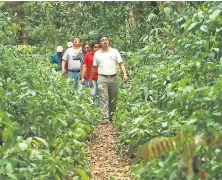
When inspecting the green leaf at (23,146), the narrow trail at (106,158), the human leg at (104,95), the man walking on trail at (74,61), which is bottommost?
the narrow trail at (106,158)

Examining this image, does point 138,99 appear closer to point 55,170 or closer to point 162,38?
point 162,38

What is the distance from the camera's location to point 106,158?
5.65m

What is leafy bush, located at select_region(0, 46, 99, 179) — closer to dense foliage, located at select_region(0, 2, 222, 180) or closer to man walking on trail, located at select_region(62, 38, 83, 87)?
dense foliage, located at select_region(0, 2, 222, 180)

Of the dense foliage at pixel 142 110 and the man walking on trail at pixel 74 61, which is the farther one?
the man walking on trail at pixel 74 61

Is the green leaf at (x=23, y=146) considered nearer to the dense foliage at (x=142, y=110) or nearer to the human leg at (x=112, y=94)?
the dense foliage at (x=142, y=110)

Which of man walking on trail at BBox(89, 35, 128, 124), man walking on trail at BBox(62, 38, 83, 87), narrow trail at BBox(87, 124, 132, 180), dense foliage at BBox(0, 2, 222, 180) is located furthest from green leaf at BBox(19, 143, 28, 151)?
man walking on trail at BBox(62, 38, 83, 87)

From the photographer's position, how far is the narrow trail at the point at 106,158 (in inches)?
191

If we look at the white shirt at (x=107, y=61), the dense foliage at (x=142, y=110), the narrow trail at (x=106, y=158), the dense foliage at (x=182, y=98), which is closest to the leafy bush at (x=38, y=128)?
the dense foliage at (x=142, y=110)

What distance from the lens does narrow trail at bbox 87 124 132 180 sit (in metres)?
4.85

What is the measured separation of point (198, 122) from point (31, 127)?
1.96m

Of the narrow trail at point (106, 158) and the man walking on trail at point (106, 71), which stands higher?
the man walking on trail at point (106, 71)

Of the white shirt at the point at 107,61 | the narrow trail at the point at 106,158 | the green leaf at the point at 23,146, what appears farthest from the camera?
the white shirt at the point at 107,61

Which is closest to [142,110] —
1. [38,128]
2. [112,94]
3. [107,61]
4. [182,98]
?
[38,128]

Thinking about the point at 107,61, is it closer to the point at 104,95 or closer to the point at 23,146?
the point at 104,95
